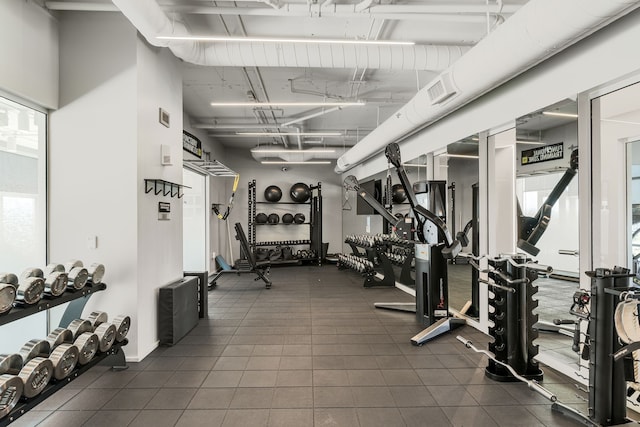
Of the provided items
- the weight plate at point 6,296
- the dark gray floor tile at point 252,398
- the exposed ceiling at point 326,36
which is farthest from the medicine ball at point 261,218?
the weight plate at point 6,296

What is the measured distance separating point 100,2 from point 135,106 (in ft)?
3.06

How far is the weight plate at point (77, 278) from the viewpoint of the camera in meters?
2.65

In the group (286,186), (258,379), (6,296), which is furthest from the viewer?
(286,186)

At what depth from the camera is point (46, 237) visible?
10.4 ft

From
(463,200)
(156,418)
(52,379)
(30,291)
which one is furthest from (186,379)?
(463,200)

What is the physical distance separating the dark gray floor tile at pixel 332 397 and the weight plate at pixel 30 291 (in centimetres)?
210

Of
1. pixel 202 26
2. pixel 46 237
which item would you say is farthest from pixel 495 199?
pixel 46 237

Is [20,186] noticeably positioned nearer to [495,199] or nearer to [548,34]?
[548,34]

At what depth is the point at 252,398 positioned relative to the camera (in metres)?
2.57

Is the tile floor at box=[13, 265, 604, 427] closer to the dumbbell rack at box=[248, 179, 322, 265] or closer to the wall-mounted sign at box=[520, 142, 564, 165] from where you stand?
the wall-mounted sign at box=[520, 142, 564, 165]

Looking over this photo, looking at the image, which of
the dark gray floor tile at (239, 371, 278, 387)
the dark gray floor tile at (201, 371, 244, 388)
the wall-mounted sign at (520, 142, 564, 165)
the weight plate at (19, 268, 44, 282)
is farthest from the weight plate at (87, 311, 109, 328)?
the wall-mounted sign at (520, 142, 564, 165)

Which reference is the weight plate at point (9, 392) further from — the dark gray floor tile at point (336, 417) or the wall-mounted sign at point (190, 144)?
the wall-mounted sign at point (190, 144)

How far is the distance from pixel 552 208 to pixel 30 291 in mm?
4964

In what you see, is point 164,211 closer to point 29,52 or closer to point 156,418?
point 29,52
